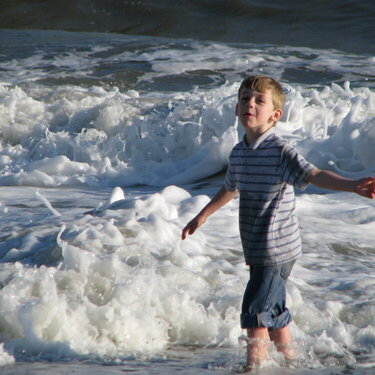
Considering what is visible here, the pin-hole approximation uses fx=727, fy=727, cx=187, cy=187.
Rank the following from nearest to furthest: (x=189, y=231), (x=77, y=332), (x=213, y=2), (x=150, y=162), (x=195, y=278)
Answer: (x=189, y=231) < (x=77, y=332) < (x=195, y=278) < (x=150, y=162) < (x=213, y=2)

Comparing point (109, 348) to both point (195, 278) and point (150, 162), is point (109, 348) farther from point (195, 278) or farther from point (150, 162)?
point (150, 162)

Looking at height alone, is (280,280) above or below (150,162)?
above

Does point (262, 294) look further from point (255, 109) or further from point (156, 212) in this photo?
point (156, 212)

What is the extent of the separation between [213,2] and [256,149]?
64.3 ft

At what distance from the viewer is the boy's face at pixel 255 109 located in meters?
3.02

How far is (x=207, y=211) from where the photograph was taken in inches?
128

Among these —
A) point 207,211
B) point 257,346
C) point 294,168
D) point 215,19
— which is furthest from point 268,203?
point 215,19

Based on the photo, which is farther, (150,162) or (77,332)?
(150,162)

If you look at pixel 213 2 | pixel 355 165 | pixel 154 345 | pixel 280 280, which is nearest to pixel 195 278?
pixel 154 345

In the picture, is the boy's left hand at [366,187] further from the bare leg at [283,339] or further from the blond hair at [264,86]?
the bare leg at [283,339]

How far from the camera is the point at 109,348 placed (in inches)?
135

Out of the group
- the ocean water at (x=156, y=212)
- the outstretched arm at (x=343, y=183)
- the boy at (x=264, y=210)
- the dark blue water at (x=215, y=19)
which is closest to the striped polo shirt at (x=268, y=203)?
the boy at (x=264, y=210)

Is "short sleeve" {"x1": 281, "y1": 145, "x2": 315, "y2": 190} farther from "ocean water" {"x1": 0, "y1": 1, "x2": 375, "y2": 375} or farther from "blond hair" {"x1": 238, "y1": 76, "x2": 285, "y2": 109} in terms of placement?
"ocean water" {"x1": 0, "y1": 1, "x2": 375, "y2": 375}

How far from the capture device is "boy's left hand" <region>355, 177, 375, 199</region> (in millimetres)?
2547
